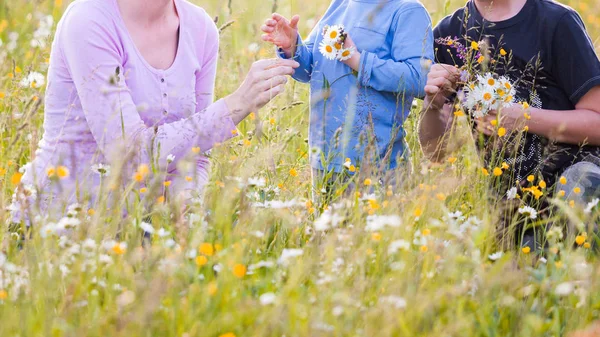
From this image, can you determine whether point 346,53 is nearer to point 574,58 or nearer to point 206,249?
point 574,58

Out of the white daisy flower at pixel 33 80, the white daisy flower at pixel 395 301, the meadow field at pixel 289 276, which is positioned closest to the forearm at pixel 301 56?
the meadow field at pixel 289 276

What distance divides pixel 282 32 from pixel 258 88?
395 mm

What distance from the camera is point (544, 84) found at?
8.48 feet

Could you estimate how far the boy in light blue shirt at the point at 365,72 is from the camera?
2.44m

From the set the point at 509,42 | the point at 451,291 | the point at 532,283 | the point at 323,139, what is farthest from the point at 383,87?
the point at 451,291

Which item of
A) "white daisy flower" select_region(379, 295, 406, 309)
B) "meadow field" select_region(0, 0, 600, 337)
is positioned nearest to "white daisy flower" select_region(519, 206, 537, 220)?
"meadow field" select_region(0, 0, 600, 337)

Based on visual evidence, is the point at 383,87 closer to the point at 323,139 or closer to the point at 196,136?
the point at 323,139

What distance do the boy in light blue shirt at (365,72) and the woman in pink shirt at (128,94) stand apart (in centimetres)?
28

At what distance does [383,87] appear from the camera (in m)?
2.46

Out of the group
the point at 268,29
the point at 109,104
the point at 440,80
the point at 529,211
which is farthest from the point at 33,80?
the point at 529,211

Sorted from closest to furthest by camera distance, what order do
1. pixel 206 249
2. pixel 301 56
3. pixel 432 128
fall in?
pixel 206 249 < pixel 301 56 < pixel 432 128

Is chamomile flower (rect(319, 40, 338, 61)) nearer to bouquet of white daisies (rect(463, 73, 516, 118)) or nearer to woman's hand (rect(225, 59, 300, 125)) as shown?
woman's hand (rect(225, 59, 300, 125))

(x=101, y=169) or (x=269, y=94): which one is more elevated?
(x=269, y=94)

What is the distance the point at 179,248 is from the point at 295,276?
29 cm
